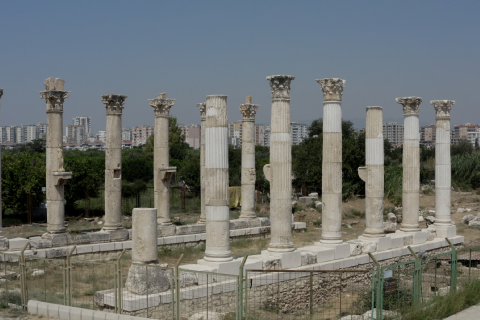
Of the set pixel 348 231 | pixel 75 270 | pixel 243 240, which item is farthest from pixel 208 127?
pixel 348 231

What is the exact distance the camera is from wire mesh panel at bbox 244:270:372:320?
44.1 feet

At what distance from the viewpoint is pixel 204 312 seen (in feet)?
40.5

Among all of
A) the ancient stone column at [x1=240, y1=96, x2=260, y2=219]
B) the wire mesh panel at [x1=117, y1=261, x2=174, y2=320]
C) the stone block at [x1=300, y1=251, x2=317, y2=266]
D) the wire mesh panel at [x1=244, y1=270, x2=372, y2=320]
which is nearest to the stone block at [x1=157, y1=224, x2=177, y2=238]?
the ancient stone column at [x1=240, y1=96, x2=260, y2=219]

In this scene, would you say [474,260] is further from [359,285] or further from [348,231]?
[348,231]

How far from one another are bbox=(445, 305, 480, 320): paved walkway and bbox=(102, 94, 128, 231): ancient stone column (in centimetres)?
1174

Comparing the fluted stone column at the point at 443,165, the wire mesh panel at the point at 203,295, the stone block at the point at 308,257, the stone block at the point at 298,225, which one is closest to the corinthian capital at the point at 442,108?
the fluted stone column at the point at 443,165

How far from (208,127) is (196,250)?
783 cm

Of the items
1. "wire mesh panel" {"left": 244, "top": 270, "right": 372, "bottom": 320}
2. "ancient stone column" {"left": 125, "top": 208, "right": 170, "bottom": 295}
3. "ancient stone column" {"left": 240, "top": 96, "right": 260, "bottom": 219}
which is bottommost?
"wire mesh panel" {"left": 244, "top": 270, "right": 372, "bottom": 320}

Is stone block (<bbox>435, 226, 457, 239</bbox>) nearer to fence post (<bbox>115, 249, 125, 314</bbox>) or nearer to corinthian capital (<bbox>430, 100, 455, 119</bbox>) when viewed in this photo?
corinthian capital (<bbox>430, 100, 455, 119</bbox>)

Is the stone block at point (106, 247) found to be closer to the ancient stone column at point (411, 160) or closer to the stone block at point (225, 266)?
the stone block at point (225, 266)

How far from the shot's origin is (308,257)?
53.7 ft

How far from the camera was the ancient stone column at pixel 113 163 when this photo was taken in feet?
66.9

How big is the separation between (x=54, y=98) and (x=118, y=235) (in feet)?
16.6

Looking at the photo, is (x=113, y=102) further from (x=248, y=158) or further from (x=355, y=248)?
(x=355, y=248)
